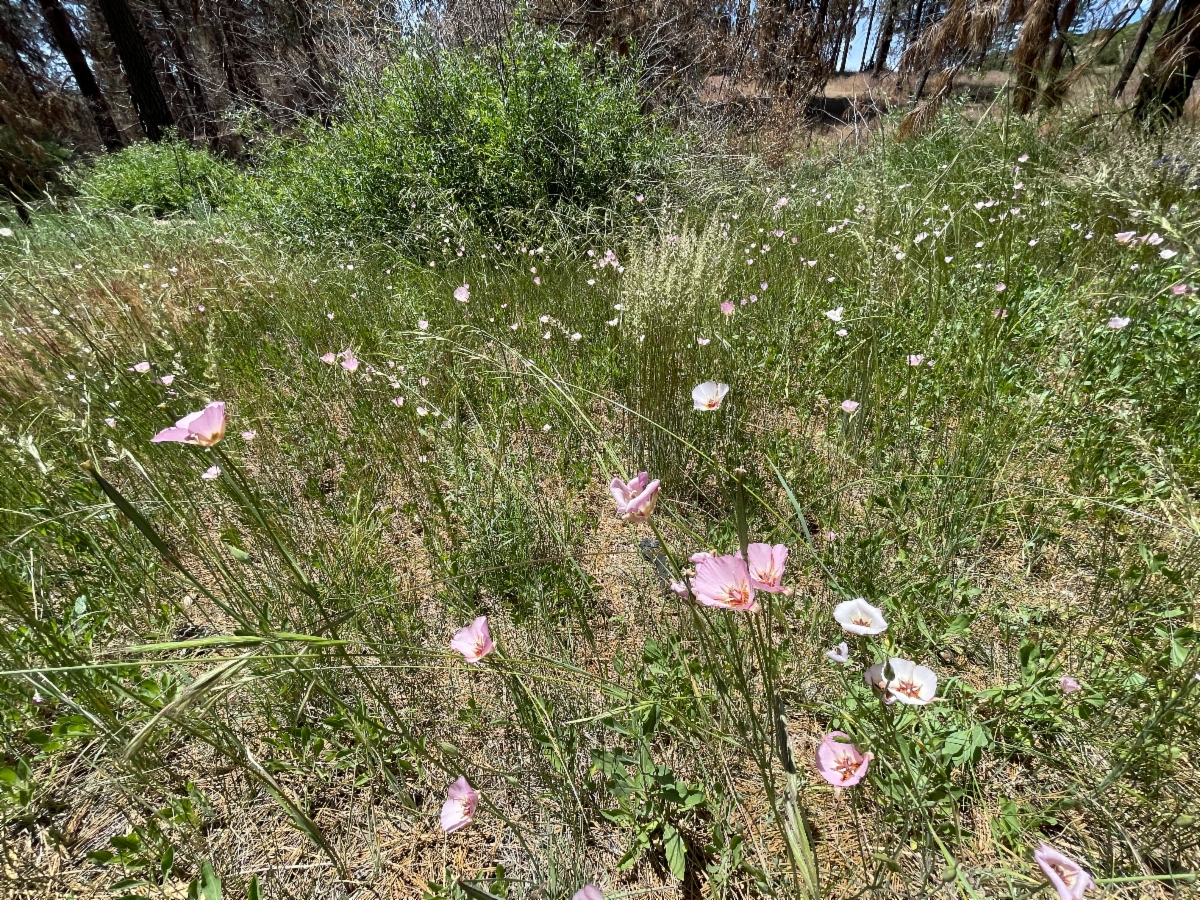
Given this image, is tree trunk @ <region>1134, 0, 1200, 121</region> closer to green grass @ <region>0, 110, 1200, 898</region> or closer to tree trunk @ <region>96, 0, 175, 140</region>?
green grass @ <region>0, 110, 1200, 898</region>

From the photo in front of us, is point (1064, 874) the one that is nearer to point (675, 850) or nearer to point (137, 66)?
point (675, 850)

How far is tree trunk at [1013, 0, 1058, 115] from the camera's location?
14.9 feet

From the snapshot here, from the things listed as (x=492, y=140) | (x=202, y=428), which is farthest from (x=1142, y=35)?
(x=202, y=428)

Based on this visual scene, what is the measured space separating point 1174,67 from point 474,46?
5558 millimetres

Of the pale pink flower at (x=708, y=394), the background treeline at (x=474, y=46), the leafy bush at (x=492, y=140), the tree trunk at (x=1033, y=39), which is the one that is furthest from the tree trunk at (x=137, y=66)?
the pale pink flower at (x=708, y=394)

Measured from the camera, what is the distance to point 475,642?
101 centimetres

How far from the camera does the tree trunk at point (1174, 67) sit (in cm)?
371

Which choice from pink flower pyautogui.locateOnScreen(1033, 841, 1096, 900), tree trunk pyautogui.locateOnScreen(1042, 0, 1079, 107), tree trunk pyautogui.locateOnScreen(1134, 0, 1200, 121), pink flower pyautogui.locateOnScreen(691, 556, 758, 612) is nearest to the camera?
pink flower pyautogui.locateOnScreen(1033, 841, 1096, 900)

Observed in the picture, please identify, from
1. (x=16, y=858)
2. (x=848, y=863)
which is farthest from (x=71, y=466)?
(x=848, y=863)

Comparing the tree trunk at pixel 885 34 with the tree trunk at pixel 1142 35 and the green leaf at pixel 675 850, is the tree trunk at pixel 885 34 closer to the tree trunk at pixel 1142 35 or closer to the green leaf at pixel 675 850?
the tree trunk at pixel 1142 35

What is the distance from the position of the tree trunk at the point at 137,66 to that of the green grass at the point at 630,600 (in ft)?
37.2

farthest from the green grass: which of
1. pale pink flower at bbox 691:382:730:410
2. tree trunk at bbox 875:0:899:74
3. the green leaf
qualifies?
tree trunk at bbox 875:0:899:74

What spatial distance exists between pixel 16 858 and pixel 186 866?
0.36m

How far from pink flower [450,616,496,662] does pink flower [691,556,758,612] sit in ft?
1.33
